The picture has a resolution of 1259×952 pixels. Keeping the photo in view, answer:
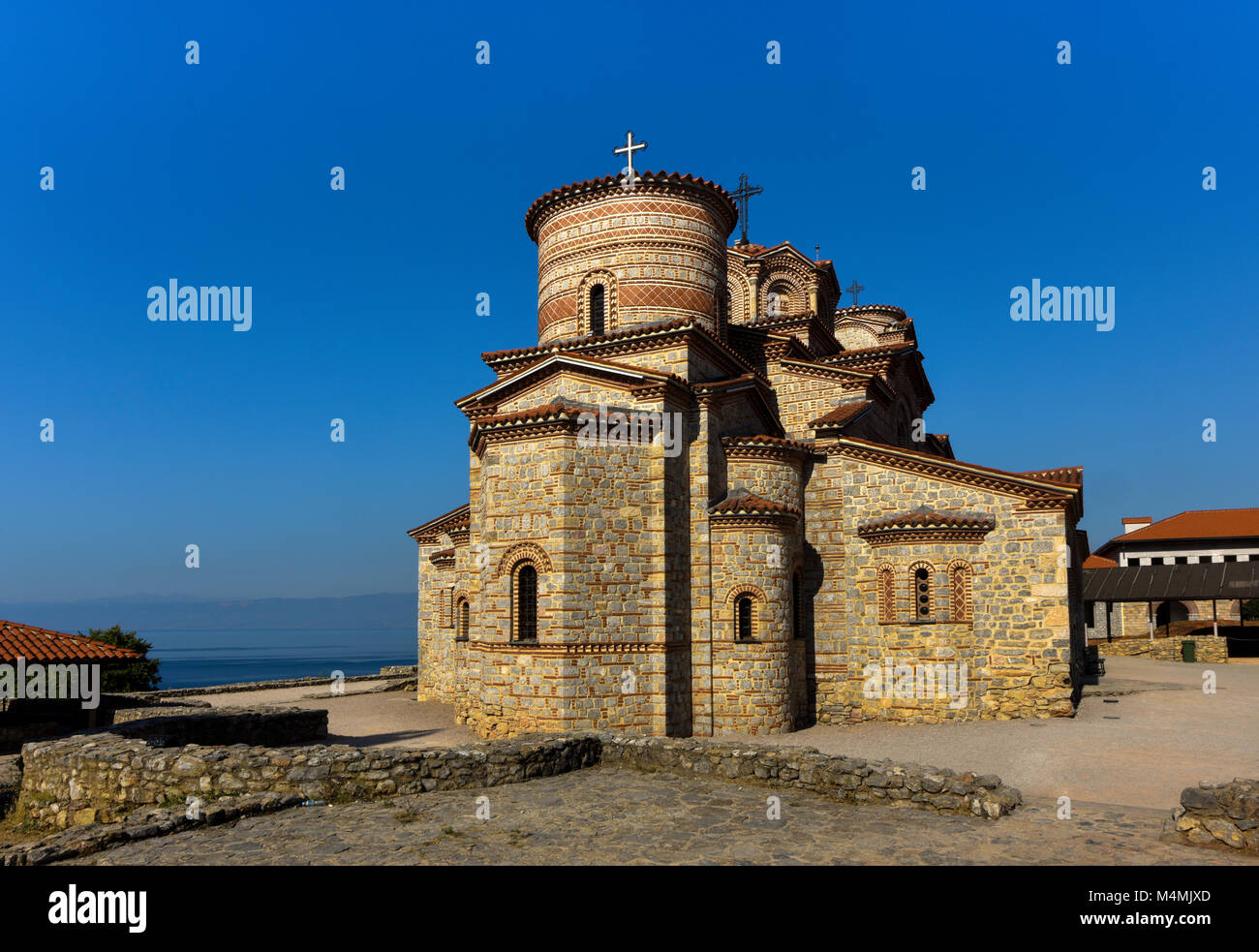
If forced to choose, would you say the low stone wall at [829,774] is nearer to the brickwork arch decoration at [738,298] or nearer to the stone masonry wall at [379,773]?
the stone masonry wall at [379,773]

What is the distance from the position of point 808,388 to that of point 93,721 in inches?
648

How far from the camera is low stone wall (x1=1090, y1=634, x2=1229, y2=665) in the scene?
29266mm

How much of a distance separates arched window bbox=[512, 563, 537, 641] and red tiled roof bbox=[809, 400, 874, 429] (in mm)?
7540

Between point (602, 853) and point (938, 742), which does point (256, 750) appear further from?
point (938, 742)

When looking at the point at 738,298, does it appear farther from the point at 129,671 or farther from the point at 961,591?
the point at 129,671

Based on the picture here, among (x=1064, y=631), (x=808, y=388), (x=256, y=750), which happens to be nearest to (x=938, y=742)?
(x=1064, y=631)

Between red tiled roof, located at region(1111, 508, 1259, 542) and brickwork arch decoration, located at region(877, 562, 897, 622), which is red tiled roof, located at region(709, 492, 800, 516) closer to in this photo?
brickwork arch decoration, located at region(877, 562, 897, 622)

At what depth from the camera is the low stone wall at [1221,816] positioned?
7297 millimetres

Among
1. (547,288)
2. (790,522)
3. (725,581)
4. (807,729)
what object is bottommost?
(807,729)

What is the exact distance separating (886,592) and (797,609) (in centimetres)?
191

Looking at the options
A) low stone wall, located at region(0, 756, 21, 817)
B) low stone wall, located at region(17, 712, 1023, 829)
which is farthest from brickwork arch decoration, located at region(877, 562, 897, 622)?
low stone wall, located at region(0, 756, 21, 817)

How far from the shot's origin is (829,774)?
973 cm

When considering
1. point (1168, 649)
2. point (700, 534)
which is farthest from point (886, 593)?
point (1168, 649)
